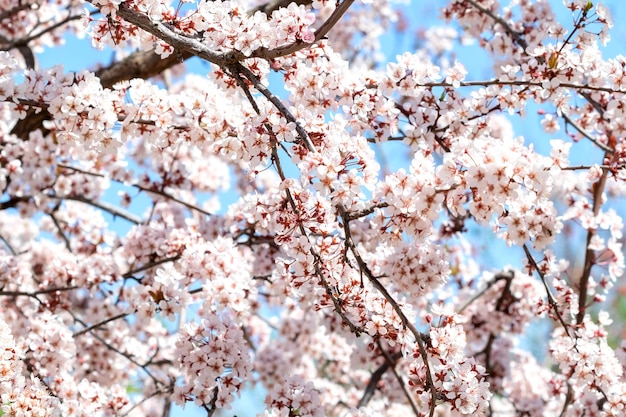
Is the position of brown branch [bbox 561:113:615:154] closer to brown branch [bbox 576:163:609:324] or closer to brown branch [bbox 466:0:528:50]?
brown branch [bbox 576:163:609:324]

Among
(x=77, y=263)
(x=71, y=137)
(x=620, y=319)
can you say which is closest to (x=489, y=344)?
(x=77, y=263)

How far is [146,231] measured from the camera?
455 centimetres

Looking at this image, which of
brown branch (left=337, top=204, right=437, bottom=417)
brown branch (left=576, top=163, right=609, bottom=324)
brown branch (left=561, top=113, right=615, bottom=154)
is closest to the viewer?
brown branch (left=337, top=204, right=437, bottom=417)

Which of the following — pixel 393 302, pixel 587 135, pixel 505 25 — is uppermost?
pixel 505 25

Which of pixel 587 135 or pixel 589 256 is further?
pixel 589 256

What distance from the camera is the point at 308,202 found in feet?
8.93

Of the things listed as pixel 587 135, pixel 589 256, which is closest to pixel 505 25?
pixel 587 135

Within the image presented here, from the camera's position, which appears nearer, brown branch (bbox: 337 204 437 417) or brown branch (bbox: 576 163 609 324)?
brown branch (bbox: 337 204 437 417)

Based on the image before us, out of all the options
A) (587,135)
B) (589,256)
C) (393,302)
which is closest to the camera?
(393,302)

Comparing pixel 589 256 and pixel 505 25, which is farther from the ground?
pixel 505 25

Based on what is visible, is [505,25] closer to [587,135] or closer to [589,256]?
[587,135]

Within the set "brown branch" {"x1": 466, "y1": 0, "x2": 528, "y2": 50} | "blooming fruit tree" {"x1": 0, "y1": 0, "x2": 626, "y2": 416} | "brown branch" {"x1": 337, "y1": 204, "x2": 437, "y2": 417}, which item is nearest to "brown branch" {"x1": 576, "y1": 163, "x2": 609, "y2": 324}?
"blooming fruit tree" {"x1": 0, "y1": 0, "x2": 626, "y2": 416}

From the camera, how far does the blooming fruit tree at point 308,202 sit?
2684 mm

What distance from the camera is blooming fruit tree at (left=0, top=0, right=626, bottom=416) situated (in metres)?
2.68
